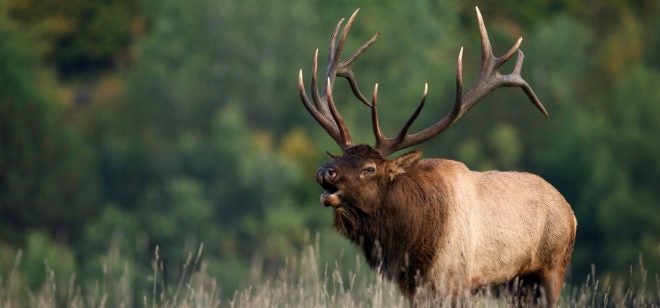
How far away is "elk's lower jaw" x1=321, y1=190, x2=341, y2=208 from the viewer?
10.2 m

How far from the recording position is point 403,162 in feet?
35.2

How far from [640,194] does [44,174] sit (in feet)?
75.6

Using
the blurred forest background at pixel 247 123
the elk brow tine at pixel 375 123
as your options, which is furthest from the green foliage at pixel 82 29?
the elk brow tine at pixel 375 123

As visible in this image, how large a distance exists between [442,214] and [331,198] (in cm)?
84

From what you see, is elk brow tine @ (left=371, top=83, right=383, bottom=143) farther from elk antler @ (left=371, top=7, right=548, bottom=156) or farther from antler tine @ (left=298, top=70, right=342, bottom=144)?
antler tine @ (left=298, top=70, right=342, bottom=144)

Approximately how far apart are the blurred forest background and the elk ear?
34.0 m

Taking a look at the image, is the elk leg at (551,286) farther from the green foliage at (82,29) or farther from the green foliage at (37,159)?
the green foliage at (82,29)

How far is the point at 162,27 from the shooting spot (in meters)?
74.9

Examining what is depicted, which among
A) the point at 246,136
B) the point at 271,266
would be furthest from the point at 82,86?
the point at 271,266

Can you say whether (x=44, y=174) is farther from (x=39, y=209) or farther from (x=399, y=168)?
(x=399, y=168)

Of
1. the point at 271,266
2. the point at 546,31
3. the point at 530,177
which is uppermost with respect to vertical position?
the point at 530,177

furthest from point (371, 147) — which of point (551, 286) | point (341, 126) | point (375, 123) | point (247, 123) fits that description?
point (247, 123)

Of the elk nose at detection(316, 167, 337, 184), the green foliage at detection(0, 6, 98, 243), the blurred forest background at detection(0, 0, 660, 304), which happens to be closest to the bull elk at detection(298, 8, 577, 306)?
the elk nose at detection(316, 167, 337, 184)

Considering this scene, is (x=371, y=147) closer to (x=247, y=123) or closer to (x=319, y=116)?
(x=319, y=116)
